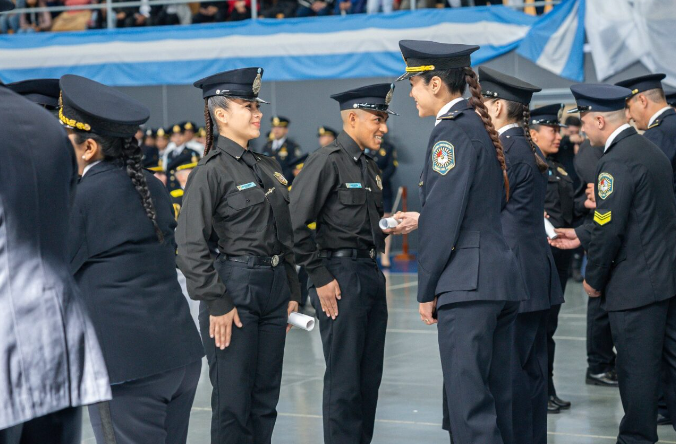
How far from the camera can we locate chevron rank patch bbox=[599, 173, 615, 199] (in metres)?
5.12

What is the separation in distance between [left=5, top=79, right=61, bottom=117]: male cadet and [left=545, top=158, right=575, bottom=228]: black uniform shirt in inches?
166

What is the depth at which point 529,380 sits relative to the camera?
16.9 feet

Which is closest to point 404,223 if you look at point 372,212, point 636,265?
point 372,212

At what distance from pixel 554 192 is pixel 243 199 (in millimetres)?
3388

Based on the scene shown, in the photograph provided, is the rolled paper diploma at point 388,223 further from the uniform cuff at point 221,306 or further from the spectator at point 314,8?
the spectator at point 314,8

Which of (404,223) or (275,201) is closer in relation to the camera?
(275,201)

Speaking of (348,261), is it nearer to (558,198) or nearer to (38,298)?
(558,198)

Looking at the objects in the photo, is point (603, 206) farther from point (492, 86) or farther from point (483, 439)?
point (483, 439)

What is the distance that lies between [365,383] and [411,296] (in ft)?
22.4

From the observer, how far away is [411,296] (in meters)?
11.8

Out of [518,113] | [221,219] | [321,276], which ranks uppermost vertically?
[518,113]

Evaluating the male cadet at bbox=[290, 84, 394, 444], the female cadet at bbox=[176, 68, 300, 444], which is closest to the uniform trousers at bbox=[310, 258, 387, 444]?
the male cadet at bbox=[290, 84, 394, 444]

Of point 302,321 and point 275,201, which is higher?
point 275,201

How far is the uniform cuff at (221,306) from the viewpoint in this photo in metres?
4.21
